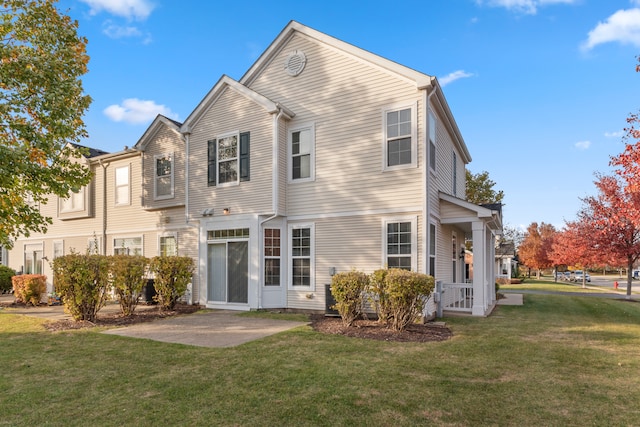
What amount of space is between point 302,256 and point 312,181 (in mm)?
2324

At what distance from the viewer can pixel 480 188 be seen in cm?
3272

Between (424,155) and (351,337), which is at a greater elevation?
(424,155)

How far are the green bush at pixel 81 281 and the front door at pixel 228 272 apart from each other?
352 cm

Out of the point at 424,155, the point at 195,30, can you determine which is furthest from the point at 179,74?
the point at 424,155

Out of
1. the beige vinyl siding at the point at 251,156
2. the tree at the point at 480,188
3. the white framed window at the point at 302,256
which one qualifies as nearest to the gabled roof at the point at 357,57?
the beige vinyl siding at the point at 251,156

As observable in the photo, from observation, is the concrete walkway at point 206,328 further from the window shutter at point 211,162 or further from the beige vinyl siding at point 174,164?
the beige vinyl siding at point 174,164

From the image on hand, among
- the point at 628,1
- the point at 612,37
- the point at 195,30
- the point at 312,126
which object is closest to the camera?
the point at 628,1

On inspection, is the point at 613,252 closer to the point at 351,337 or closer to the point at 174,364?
the point at 351,337

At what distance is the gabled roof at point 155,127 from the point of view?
1449 cm

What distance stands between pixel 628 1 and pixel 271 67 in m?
9.67

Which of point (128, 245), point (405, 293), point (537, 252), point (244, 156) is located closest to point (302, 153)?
point (244, 156)

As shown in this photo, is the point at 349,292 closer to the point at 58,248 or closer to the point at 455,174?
the point at 455,174

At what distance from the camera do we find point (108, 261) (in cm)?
1041

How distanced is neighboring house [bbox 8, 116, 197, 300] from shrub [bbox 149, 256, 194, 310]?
1.73m
